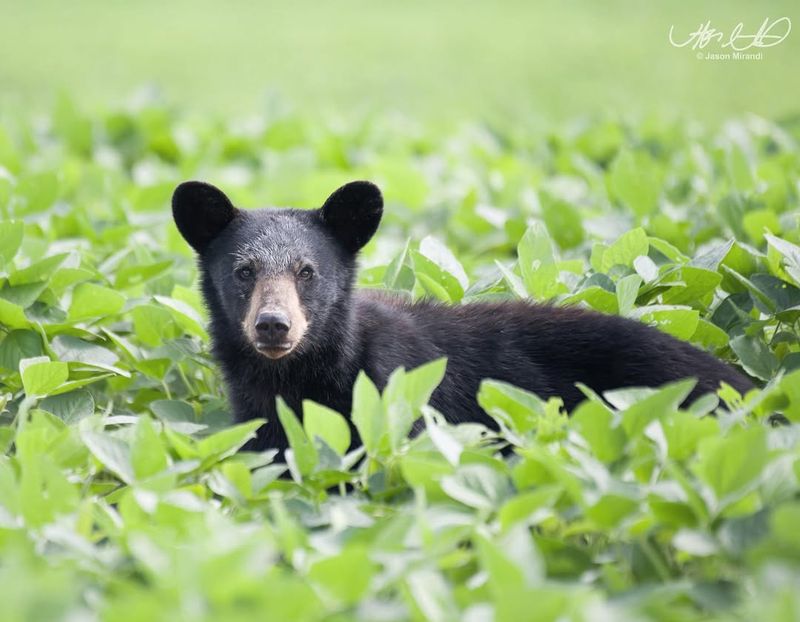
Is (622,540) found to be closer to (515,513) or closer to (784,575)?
(515,513)

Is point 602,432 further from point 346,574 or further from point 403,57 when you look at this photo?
point 403,57

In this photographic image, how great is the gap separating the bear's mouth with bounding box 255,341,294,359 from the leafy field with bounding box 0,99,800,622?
396mm

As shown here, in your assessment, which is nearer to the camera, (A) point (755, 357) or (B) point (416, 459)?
(B) point (416, 459)

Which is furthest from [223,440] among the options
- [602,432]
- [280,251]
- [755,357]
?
[755,357]

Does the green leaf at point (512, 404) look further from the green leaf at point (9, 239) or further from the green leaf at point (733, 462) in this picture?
the green leaf at point (9, 239)

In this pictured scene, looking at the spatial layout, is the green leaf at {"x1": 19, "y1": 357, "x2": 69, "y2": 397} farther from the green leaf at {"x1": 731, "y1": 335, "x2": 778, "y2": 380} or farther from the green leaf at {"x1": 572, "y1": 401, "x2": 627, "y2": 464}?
the green leaf at {"x1": 731, "y1": 335, "x2": 778, "y2": 380}

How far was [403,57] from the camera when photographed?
765 inches

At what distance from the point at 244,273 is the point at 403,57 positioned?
596 inches

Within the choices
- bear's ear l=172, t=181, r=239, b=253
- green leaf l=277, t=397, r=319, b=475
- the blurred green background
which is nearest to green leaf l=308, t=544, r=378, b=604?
green leaf l=277, t=397, r=319, b=475

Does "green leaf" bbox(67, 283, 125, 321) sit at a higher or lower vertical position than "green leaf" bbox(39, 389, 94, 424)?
higher

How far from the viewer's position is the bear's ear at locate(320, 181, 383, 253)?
4.99 metres

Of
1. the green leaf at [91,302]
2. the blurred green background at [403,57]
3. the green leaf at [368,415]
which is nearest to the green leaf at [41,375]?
the green leaf at [91,302]

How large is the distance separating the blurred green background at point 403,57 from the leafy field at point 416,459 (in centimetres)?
927

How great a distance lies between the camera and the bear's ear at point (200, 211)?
192 inches
